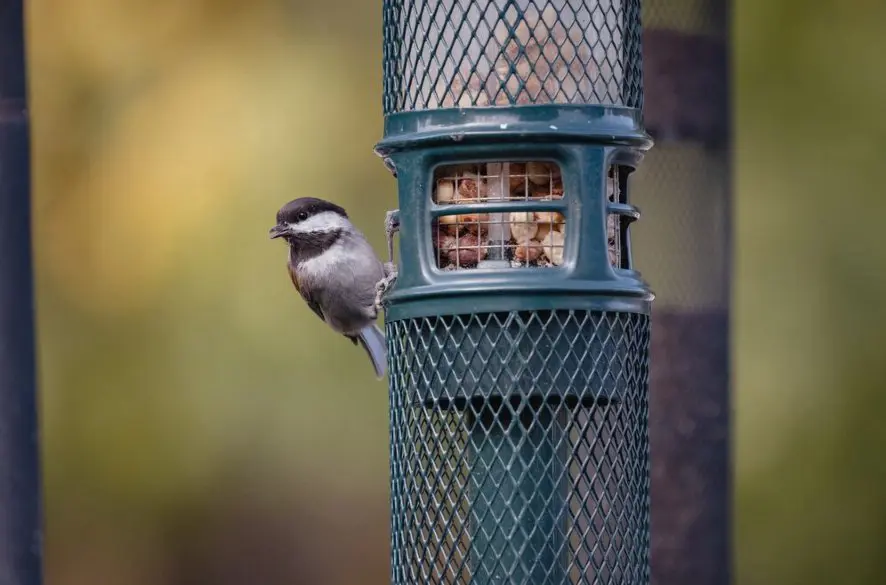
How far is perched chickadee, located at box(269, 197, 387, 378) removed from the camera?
206 inches

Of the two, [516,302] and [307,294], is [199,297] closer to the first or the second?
[307,294]

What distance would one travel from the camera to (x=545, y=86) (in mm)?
3209

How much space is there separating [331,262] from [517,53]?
2307 millimetres

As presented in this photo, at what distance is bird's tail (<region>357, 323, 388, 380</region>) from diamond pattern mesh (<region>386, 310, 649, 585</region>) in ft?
8.09

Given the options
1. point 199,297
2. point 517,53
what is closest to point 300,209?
point 199,297

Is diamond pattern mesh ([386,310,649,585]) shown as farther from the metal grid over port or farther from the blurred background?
the blurred background

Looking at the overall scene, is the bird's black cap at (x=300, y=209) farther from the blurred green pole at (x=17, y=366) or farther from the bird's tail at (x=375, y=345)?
the blurred green pole at (x=17, y=366)

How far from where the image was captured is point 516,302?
123 inches

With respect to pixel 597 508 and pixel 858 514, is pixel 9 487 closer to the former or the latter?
pixel 597 508

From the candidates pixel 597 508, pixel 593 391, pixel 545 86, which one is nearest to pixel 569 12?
pixel 545 86

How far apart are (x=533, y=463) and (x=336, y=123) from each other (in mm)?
4074

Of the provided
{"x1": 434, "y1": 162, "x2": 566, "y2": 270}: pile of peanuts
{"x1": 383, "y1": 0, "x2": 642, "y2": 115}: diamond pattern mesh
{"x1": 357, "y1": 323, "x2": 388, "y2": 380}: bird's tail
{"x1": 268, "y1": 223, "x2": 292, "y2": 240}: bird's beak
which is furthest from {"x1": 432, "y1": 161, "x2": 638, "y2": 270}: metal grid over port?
{"x1": 357, "y1": 323, "x2": 388, "y2": 380}: bird's tail

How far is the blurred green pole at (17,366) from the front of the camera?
149 inches

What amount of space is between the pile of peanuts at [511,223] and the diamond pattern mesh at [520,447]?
0.58 ft
